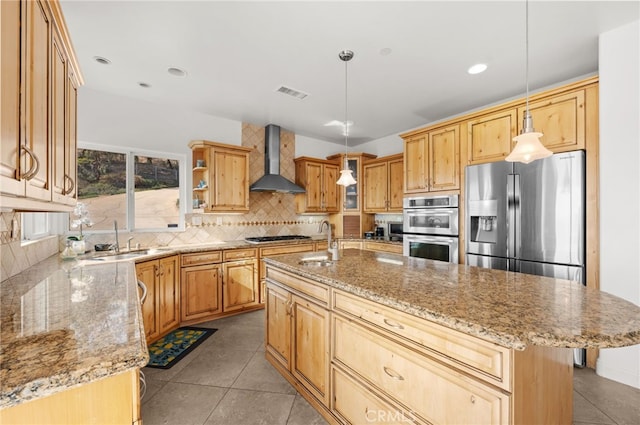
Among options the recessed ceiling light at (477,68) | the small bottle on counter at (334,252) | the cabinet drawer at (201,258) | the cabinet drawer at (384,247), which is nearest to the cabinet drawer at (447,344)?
the small bottle on counter at (334,252)

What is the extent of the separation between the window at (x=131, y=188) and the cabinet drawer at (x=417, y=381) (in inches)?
123

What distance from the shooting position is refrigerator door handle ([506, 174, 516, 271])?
2.75 meters

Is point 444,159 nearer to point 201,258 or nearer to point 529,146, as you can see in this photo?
point 529,146

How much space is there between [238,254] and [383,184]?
2669 mm

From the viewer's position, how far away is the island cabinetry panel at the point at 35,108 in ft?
2.82

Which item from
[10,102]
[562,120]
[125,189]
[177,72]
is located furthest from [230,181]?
[562,120]

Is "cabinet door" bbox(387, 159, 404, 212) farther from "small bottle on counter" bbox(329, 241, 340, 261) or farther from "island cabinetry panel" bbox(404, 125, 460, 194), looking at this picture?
"small bottle on counter" bbox(329, 241, 340, 261)

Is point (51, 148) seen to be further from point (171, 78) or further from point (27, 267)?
point (171, 78)

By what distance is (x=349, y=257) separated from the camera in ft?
8.05

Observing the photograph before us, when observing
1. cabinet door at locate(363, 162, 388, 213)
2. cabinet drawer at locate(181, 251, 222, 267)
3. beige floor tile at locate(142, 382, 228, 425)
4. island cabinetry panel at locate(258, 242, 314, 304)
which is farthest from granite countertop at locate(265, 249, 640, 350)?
cabinet door at locate(363, 162, 388, 213)

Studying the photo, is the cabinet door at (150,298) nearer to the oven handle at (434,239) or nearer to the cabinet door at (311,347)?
the cabinet door at (311,347)

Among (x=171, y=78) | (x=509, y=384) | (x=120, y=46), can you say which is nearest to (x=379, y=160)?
(x=171, y=78)

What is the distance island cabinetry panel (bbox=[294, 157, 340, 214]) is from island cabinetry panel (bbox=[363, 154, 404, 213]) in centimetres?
58

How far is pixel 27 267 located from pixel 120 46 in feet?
6.37
